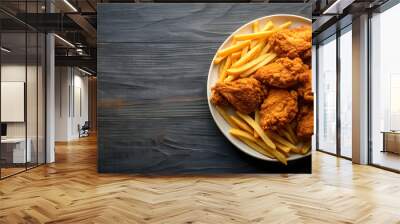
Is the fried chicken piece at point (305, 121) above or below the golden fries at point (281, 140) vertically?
above

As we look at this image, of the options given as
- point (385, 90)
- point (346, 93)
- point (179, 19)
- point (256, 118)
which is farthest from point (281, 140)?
point (346, 93)

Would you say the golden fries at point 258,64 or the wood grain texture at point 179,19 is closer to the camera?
the golden fries at point 258,64

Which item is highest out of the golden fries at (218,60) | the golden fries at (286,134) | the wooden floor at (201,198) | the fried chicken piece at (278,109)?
the golden fries at (218,60)

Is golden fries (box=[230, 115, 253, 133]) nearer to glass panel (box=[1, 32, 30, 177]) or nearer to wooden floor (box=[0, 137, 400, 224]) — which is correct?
wooden floor (box=[0, 137, 400, 224])

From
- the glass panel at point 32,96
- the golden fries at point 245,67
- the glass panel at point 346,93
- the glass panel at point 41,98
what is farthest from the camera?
the glass panel at point 346,93

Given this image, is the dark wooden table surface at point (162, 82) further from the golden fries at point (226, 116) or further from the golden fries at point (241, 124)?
the golden fries at point (241, 124)

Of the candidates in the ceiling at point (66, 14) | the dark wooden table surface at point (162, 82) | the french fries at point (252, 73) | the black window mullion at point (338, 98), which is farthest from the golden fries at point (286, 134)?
the black window mullion at point (338, 98)

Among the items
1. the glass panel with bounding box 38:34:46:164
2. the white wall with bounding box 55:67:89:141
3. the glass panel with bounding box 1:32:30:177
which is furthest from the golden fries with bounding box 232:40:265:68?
the white wall with bounding box 55:67:89:141

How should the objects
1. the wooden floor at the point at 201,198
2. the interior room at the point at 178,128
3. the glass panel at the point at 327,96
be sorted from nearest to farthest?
the wooden floor at the point at 201,198 < the interior room at the point at 178,128 < the glass panel at the point at 327,96
